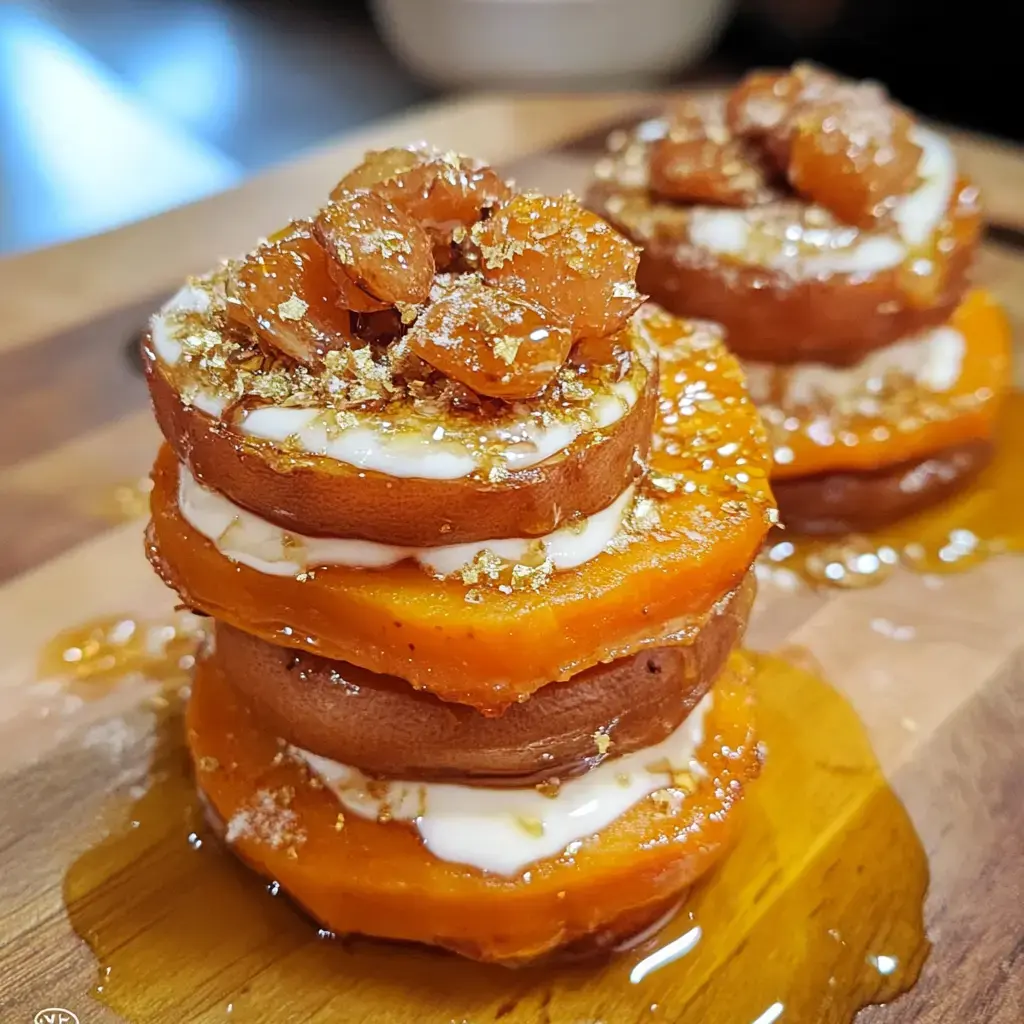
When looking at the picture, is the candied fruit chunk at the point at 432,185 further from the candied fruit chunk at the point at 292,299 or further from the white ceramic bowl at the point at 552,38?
the white ceramic bowl at the point at 552,38

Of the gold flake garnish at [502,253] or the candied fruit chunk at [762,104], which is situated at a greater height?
the gold flake garnish at [502,253]

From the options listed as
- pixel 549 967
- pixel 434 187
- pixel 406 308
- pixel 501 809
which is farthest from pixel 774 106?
pixel 549 967

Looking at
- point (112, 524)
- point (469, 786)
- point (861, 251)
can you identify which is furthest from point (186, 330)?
point (861, 251)

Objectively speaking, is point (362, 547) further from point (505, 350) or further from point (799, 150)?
point (799, 150)

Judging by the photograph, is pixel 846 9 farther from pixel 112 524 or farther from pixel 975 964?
pixel 975 964

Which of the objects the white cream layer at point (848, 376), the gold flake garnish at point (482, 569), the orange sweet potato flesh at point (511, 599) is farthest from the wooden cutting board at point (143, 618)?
the gold flake garnish at point (482, 569)

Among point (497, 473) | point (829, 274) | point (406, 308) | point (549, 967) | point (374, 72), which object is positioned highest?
point (406, 308)

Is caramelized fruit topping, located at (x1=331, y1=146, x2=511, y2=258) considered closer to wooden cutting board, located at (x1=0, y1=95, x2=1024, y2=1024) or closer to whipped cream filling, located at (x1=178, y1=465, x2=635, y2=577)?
whipped cream filling, located at (x1=178, y1=465, x2=635, y2=577)

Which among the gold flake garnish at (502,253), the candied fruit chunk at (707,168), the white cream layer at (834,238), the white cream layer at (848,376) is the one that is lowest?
the white cream layer at (848,376)
